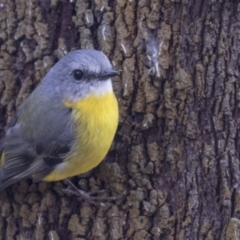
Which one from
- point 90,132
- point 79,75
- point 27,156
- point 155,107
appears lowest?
point 27,156

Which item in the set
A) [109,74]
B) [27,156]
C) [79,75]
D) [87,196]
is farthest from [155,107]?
[27,156]

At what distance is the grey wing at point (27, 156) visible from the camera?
3254 mm

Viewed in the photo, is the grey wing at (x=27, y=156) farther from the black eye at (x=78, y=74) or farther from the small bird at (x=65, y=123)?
the black eye at (x=78, y=74)

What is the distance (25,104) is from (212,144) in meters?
1.22

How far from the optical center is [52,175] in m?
3.27

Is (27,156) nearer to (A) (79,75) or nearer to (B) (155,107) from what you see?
(A) (79,75)

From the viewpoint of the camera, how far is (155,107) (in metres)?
3.20

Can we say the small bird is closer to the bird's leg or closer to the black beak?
the black beak

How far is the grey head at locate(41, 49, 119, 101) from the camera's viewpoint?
119 inches

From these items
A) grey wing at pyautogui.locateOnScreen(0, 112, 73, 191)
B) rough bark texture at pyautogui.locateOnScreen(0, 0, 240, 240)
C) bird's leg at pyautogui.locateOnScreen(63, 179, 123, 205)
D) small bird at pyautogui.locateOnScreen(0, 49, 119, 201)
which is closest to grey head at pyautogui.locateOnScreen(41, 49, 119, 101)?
small bird at pyautogui.locateOnScreen(0, 49, 119, 201)

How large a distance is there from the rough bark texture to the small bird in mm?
187

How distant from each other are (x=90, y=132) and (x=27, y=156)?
0.47 meters

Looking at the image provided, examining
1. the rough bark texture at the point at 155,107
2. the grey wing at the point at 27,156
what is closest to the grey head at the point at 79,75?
the rough bark texture at the point at 155,107

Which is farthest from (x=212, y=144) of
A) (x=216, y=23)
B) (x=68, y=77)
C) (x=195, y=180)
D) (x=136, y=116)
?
(x=68, y=77)
